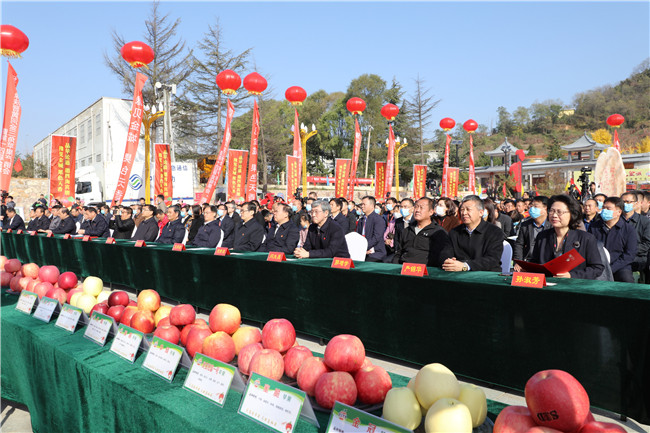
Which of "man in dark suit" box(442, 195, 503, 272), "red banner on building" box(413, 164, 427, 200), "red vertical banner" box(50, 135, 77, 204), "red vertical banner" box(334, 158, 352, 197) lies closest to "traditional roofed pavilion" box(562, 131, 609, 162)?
"red banner on building" box(413, 164, 427, 200)

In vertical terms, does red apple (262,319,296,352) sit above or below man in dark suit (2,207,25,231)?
below

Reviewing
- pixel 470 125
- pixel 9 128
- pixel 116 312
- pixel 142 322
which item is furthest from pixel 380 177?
pixel 142 322

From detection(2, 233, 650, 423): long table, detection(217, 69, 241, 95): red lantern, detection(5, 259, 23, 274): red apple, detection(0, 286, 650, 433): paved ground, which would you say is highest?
detection(217, 69, 241, 95): red lantern

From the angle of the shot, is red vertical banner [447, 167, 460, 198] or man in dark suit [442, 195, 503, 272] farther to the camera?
red vertical banner [447, 167, 460, 198]

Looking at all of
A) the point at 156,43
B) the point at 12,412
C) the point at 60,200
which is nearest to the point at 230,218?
the point at 12,412

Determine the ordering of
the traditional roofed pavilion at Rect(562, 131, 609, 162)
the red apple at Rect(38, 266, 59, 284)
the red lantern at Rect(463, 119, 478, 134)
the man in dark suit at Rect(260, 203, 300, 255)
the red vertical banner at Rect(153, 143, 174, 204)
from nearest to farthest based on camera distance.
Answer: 1. the red apple at Rect(38, 266, 59, 284)
2. the man in dark suit at Rect(260, 203, 300, 255)
3. the red vertical banner at Rect(153, 143, 174, 204)
4. the red lantern at Rect(463, 119, 478, 134)
5. the traditional roofed pavilion at Rect(562, 131, 609, 162)

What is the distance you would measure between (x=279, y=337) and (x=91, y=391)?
3.11ft

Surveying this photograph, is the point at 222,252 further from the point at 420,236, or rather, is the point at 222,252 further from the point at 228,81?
the point at 228,81

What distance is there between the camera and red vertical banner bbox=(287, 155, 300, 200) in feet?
51.8

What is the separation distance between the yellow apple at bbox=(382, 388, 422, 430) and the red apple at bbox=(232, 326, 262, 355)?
0.87m

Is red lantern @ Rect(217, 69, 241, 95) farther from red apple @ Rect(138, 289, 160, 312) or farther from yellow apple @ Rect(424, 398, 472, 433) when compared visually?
yellow apple @ Rect(424, 398, 472, 433)

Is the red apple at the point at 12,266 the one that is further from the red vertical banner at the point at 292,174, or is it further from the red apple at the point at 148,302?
the red vertical banner at the point at 292,174

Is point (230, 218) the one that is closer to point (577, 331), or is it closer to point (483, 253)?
point (483, 253)

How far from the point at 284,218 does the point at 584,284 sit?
4.18 m
